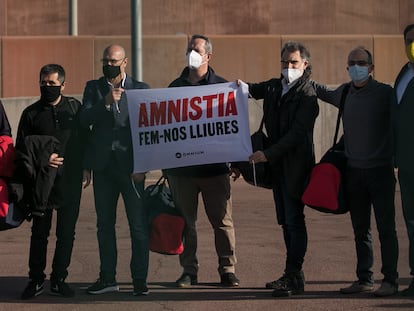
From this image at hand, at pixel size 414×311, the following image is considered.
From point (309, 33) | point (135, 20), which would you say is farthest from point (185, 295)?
point (309, 33)

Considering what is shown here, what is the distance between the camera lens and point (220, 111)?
382 inches

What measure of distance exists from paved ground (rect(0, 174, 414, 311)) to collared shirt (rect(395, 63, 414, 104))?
5.14ft

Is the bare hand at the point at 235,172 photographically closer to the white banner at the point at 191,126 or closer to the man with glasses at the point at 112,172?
the white banner at the point at 191,126

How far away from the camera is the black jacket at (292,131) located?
9.31 meters

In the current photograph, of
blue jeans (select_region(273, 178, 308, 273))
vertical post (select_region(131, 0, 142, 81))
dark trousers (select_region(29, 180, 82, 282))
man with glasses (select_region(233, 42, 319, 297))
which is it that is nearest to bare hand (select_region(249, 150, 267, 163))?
man with glasses (select_region(233, 42, 319, 297))

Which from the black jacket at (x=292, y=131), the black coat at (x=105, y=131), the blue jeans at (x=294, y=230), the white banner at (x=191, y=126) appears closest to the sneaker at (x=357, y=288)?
the blue jeans at (x=294, y=230)

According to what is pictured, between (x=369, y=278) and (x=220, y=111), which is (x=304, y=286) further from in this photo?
(x=220, y=111)

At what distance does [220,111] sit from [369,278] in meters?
1.79

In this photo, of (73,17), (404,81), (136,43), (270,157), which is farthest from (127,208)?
(73,17)

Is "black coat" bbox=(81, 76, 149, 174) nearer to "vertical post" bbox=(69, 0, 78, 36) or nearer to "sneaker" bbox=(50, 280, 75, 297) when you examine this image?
"sneaker" bbox=(50, 280, 75, 297)

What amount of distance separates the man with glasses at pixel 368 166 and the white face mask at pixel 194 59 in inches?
47.3

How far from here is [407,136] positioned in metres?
9.08

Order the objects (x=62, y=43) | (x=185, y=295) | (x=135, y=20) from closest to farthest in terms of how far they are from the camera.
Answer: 1. (x=185, y=295)
2. (x=135, y=20)
3. (x=62, y=43)

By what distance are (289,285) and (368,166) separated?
1112mm
